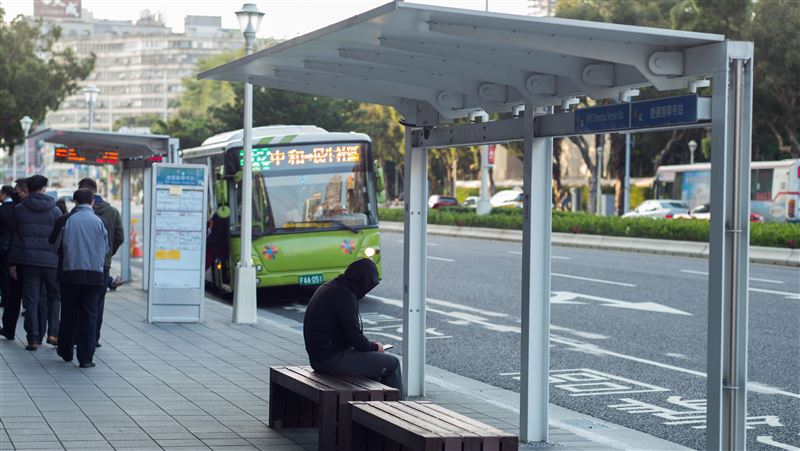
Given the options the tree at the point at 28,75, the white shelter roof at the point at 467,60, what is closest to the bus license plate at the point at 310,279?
the white shelter roof at the point at 467,60

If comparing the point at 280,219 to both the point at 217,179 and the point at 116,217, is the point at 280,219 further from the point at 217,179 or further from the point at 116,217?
the point at 116,217

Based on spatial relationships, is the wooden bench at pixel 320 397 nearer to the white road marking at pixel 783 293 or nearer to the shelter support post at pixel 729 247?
the shelter support post at pixel 729 247

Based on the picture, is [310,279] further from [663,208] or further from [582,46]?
[663,208]

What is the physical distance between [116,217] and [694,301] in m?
9.53

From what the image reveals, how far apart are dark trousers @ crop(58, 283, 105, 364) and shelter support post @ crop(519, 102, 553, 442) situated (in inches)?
199

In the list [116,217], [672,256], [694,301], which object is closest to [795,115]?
[672,256]

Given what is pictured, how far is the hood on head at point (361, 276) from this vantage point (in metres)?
7.88

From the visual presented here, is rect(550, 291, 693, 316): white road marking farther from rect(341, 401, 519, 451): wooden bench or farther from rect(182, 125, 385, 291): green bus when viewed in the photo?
rect(341, 401, 519, 451): wooden bench

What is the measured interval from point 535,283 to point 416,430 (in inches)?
82.5

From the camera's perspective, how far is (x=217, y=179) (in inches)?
809

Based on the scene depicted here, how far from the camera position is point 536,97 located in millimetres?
7691

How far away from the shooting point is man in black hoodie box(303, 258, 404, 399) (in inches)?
311

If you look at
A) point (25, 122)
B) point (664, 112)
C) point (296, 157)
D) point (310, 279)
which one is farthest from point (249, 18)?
point (25, 122)

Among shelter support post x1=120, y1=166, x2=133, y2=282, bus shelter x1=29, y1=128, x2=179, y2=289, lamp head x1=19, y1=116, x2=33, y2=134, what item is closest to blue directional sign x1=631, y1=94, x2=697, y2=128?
bus shelter x1=29, y1=128, x2=179, y2=289
